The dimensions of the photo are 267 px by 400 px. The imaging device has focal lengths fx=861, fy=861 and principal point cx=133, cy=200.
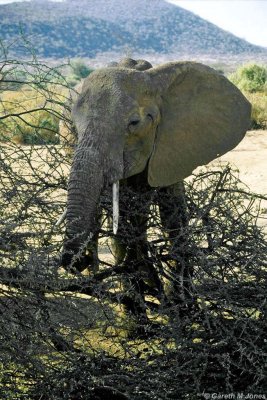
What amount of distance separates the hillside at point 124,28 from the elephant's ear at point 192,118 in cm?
7890

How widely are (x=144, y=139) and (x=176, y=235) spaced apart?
1.89 feet

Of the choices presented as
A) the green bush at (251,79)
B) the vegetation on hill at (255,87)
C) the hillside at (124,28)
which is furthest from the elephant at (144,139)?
the hillside at (124,28)

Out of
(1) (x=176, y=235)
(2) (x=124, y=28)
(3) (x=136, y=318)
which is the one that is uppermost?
(2) (x=124, y=28)

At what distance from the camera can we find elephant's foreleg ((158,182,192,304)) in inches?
163

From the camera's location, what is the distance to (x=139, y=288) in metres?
4.36

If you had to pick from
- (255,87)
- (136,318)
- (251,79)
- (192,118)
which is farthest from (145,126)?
(251,79)

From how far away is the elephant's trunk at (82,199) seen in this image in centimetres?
375

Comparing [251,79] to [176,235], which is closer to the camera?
[176,235]

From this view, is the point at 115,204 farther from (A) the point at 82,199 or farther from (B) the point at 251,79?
(B) the point at 251,79

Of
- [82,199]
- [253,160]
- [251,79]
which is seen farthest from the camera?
[251,79]

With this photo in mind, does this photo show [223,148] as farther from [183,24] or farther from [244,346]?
[183,24]

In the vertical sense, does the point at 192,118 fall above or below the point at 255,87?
below

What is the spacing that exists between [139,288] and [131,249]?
204 mm

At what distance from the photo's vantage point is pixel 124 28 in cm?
11519
